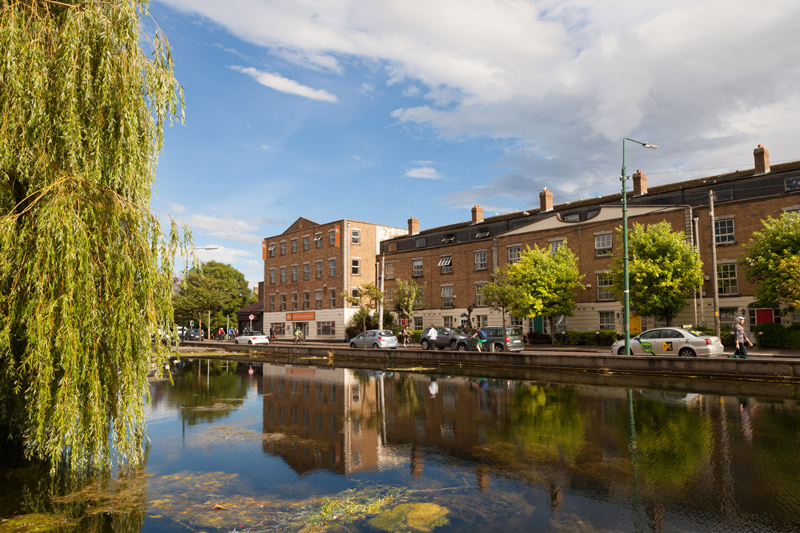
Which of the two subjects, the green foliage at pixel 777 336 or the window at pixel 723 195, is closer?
the green foliage at pixel 777 336

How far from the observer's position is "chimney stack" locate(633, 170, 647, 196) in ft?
119

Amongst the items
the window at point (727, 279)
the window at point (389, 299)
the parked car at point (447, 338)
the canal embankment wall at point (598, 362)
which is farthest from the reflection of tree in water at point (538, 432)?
the window at point (389, 299)

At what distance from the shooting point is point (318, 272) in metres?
54.7

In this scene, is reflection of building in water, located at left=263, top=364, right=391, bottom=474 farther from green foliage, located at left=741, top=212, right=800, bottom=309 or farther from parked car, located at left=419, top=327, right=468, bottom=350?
green foliage, located at left=741, top=212, right=800, bottom=309

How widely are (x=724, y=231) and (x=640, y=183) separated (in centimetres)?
745

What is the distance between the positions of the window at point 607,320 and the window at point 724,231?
7.83 meters

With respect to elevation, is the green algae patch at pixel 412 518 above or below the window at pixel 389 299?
below

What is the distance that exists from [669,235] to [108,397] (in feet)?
97.1

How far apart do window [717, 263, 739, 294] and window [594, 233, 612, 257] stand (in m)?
6.87

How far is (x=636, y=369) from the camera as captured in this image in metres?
19.6

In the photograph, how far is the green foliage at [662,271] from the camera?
2822 centimetres

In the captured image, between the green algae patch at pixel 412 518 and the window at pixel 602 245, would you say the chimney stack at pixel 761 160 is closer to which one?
the window at pixel 602 245

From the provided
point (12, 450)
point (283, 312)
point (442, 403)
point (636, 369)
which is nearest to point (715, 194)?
point (636, 369)

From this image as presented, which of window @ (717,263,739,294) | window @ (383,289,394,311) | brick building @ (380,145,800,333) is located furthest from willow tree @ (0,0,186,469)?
window @ (383,289,394,311)
